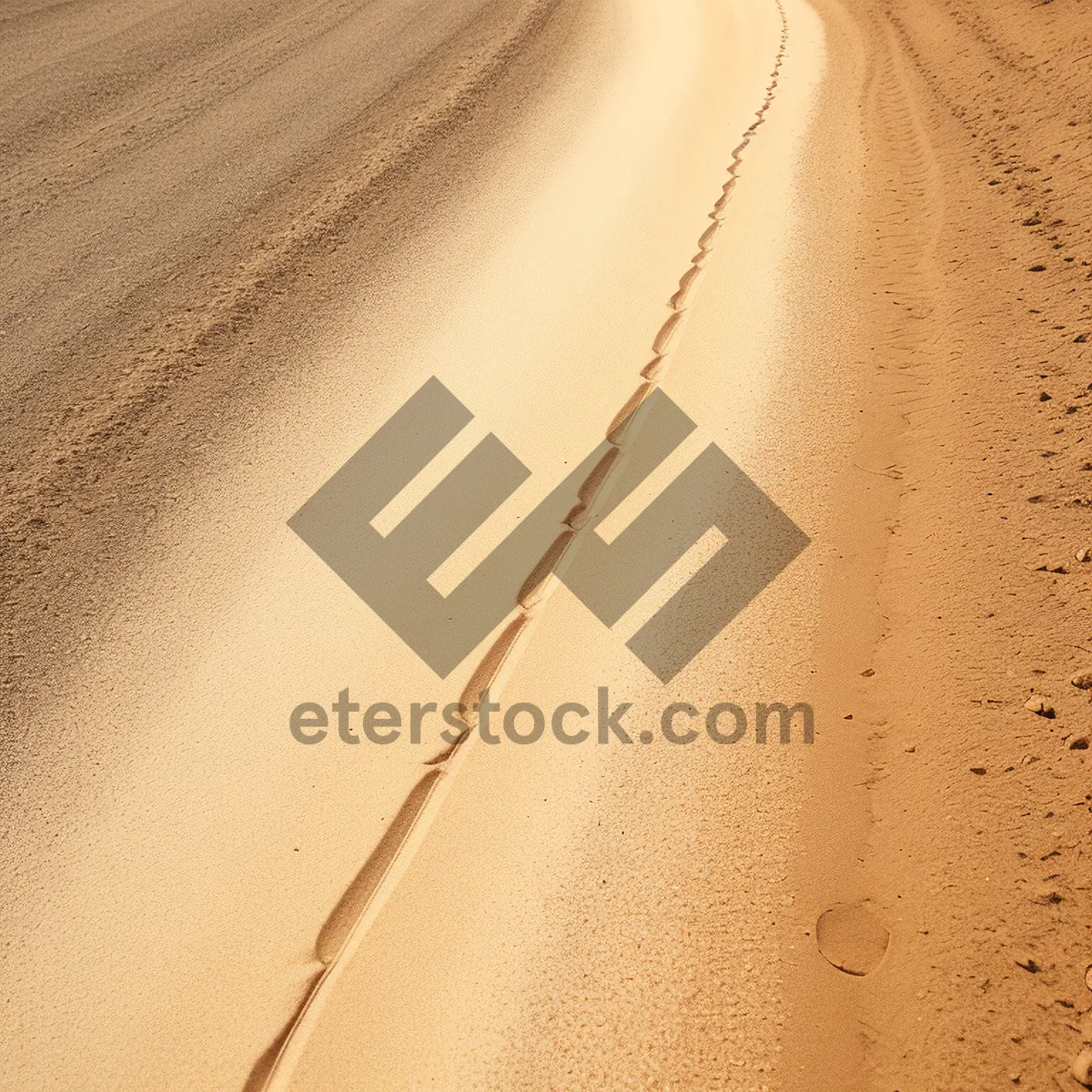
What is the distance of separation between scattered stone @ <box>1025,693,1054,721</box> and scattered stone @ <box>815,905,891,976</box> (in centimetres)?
89

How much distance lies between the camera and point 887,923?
2596 millimetres

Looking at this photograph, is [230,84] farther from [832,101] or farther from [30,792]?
[30,792]

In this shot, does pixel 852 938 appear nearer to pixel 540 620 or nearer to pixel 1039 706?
pixel 1039 706

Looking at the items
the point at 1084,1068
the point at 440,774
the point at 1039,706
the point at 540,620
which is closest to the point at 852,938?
the point at 1084,1068

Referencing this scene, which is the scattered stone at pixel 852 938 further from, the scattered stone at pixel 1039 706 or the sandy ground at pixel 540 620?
the scattered stone at pixel 1039 706

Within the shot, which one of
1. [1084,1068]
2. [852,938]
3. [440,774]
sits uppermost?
[440,774]

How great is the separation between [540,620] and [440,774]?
2.59ft

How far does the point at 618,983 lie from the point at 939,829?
1068mm

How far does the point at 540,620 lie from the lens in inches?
144

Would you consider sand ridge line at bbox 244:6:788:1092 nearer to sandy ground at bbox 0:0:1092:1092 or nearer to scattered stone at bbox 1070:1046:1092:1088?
sandy ground at bbox 0:0:1092:1092

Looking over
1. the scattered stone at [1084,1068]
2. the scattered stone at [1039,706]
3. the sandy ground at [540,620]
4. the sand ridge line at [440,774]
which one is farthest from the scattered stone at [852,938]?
the sand ridge line at [440,774]

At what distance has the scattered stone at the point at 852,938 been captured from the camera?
2531 millimetres

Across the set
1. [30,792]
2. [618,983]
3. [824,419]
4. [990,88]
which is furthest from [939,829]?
[990,88]

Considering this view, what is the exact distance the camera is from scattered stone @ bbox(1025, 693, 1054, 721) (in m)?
2.93
